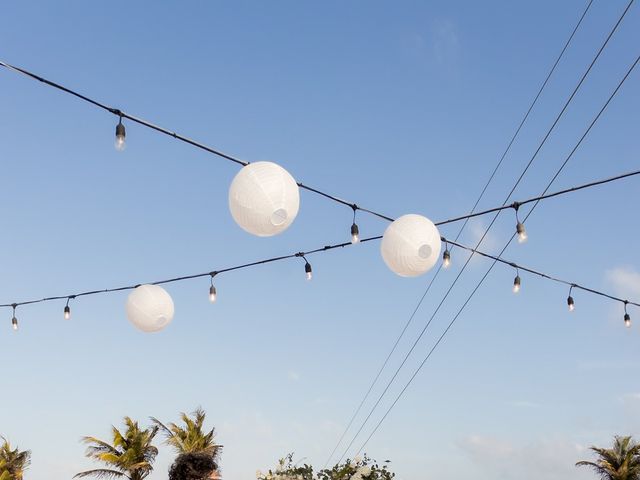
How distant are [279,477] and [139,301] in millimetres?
2250

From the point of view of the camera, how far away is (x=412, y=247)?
5.54m

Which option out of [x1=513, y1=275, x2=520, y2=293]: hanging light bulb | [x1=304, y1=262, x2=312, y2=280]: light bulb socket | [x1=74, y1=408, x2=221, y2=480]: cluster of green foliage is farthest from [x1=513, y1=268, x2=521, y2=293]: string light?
[x1=74, y1=408, x2=221, y2=480]: cluster of green foliage

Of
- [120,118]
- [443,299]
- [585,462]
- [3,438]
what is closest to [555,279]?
[443,299]

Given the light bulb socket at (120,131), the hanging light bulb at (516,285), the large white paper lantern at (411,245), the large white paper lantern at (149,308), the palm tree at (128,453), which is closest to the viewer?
the light bulb socket at (120,131)

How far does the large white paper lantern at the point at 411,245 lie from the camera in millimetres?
5559

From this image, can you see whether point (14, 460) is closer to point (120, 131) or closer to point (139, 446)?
point (139, 446)

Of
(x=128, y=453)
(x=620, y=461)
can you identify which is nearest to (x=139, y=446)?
(x=128, y=453)

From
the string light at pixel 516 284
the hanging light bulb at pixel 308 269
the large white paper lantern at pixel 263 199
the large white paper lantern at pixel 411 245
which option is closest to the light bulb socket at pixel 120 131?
the large white paper lantern at pixel 263 199

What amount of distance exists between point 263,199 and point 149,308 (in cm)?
276

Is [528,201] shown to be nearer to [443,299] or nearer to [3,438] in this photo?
[443,299]

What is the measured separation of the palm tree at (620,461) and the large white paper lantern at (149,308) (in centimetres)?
3131

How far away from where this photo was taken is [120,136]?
4.93 meters

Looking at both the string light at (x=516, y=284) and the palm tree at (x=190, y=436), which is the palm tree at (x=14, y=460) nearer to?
the palm tree at (x=190, y=436)

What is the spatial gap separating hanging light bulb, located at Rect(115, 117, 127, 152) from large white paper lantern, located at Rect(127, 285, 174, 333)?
8.32ft
